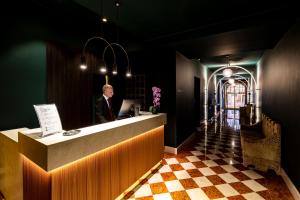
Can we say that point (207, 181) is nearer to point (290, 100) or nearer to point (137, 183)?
point (137, 183)

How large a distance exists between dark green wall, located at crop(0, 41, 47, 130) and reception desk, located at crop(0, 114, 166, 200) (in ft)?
3.42

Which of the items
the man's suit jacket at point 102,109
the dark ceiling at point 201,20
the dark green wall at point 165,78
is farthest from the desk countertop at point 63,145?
the dark green wall at point 165,78

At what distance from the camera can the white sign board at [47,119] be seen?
1999 mm

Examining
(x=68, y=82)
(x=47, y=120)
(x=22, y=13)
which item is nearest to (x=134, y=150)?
(x=47, y=120)

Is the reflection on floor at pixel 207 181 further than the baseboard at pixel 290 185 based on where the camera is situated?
Yes

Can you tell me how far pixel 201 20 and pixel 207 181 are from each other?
10.8 ft

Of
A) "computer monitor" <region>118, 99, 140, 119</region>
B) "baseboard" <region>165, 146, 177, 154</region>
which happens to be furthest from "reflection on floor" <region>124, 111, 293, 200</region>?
"computer monitor" <region>118, 99, 140, 119</region>

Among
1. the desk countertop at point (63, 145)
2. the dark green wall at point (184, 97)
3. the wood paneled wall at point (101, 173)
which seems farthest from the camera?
the dark green wall at point (184, 97)

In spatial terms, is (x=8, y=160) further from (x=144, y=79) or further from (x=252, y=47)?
(x=252, y=47)

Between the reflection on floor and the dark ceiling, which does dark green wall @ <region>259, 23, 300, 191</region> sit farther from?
the reflection on floor

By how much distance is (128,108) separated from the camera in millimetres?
3734

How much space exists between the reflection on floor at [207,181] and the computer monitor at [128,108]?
137 cm

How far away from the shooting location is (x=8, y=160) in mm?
2629

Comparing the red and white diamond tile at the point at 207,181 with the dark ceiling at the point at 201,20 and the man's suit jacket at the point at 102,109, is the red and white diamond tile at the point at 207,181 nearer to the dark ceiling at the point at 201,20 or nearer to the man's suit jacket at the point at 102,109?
the man's suit jacket at the point at 102,109
